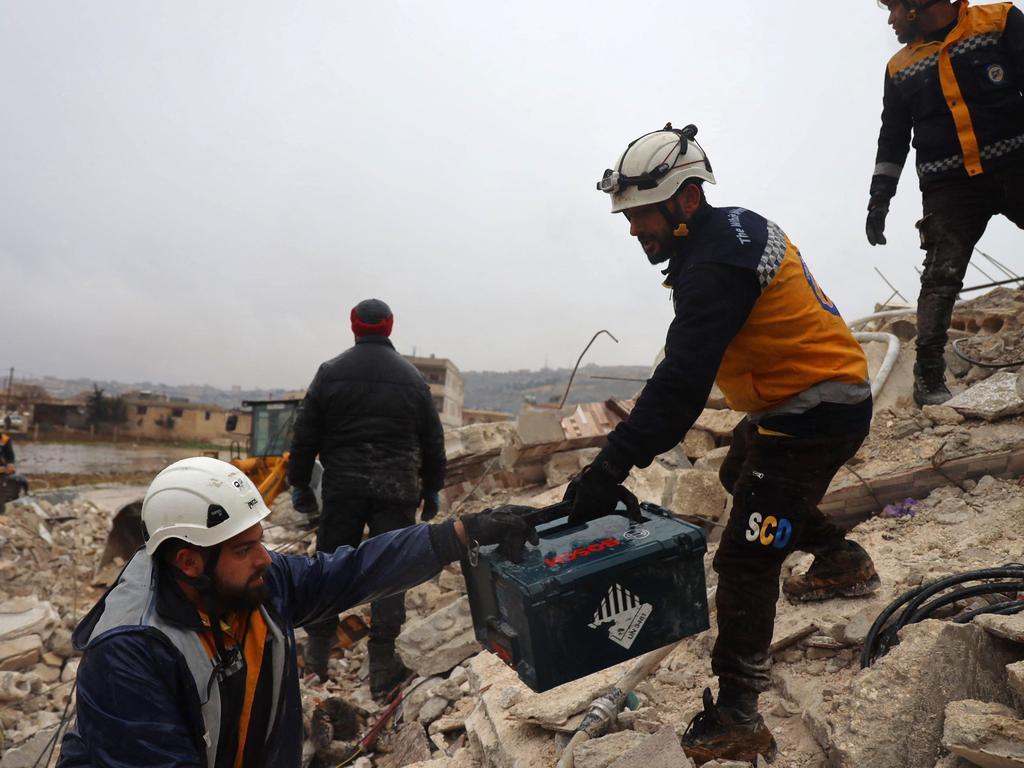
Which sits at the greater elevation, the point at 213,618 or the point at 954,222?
the point at 954,222

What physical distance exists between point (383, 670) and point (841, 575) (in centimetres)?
285

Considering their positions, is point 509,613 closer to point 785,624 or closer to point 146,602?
point 146,602

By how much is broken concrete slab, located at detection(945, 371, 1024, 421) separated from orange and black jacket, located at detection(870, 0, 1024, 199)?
4.62 feet

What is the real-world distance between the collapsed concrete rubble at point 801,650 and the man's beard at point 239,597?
1150 mm

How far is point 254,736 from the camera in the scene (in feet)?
6.61

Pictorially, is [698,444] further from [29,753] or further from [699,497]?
[29,753]

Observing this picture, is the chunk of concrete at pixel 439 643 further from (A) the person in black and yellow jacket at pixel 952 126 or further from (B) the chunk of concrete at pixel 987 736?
(A) the person in black and yellow jacket at pixel 952 126

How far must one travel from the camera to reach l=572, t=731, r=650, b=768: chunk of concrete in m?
2.20

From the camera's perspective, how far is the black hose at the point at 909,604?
2578 millimetres

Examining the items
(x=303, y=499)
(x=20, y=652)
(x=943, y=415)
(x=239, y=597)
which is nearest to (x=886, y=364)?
(x=943, y=415)

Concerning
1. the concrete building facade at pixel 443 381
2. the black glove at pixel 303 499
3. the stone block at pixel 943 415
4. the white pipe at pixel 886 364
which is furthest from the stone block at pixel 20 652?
the concrete building facade at pixel 443 381

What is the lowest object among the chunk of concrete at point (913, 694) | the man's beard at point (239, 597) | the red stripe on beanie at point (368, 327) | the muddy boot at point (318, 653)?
the muddy boot at point (318, 653)

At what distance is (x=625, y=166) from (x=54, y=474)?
3404 centimetres

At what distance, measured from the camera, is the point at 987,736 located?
1749 millimetres
